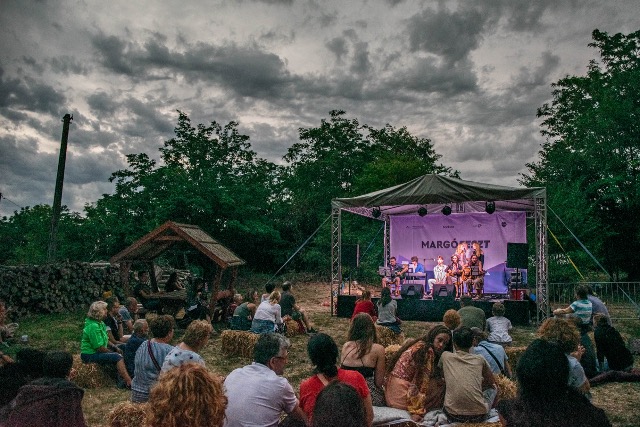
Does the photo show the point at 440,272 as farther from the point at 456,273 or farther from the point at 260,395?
the point at 260,395

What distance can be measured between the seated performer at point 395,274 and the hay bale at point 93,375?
33.4 ft

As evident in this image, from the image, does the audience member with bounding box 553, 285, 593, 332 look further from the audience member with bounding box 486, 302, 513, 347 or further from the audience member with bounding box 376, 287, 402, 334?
the audience member with bounding box 376, 287, 402, 334

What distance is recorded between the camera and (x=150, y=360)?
4930 millimetres

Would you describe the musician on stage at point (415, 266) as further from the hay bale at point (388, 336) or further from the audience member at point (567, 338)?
the audience member at point (567, 338)

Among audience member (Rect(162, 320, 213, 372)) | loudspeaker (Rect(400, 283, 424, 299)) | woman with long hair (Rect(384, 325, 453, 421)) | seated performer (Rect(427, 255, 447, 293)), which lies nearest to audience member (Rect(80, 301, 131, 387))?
audience member (Rect(162, 320, 213, 372))

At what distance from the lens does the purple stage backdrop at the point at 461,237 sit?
15.9 m

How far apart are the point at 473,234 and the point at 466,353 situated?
1272cm

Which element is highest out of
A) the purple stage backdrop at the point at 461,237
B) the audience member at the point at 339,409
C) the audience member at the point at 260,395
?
the purple stage backdrop at the point at 461,237

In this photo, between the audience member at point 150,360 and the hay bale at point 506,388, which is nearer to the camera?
the audience member at point 150,360

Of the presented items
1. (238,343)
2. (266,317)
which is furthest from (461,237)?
(238,343)

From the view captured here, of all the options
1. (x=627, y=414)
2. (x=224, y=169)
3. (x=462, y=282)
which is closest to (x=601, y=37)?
(x=462, y=282)

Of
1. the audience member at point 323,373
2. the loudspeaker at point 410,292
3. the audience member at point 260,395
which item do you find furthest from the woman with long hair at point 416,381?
the loudspeaker at point 410,292

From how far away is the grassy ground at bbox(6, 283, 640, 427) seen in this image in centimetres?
567

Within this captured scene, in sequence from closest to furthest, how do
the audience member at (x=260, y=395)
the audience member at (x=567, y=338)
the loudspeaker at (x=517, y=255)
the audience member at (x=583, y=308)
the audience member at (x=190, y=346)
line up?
the audience member at (x=260, y=395)
the audience member at (x=190, y=346)
the audience member at (x=567, y=338)
the audience member at (x=583, y=308)
the loudspeaker at (x=517, y=255)
